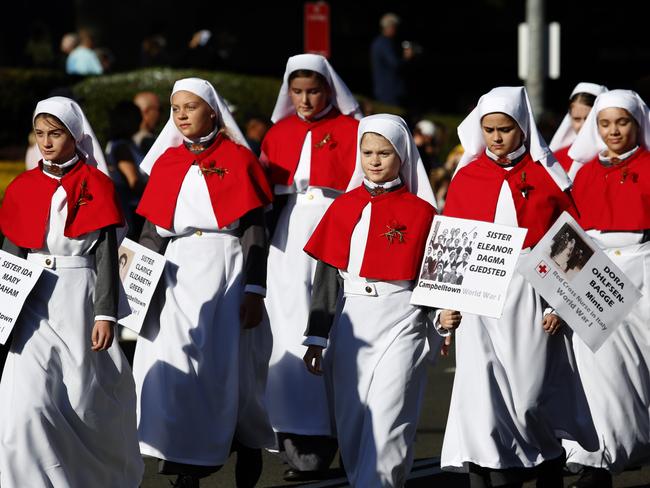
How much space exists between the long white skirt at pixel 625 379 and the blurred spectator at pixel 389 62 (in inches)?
587

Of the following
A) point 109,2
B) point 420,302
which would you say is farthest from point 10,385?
point 109,2

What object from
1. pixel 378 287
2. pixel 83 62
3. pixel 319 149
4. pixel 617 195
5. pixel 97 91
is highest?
pixel 83 62

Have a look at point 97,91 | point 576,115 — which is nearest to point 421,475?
point 576,115

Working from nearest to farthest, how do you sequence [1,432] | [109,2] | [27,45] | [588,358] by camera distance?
[1,432] → [588,358] → [27,45] → [109,2]

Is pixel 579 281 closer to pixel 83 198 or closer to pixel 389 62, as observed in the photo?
pixel 83 198

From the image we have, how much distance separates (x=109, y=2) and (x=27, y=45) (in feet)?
22.6

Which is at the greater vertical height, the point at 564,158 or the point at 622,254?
the point at 564,158

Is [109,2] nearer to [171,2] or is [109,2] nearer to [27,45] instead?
[171,2]

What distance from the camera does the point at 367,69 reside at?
100 ft

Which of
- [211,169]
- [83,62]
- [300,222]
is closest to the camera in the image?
[211,169]

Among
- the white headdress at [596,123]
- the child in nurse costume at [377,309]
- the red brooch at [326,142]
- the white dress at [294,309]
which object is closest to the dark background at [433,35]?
the red brooch at [326,142]

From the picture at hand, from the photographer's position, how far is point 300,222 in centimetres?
975

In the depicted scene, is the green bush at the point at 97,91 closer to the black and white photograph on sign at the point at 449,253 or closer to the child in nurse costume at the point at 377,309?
the child in nurse costume at the point at 377,309

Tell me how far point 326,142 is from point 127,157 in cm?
350
